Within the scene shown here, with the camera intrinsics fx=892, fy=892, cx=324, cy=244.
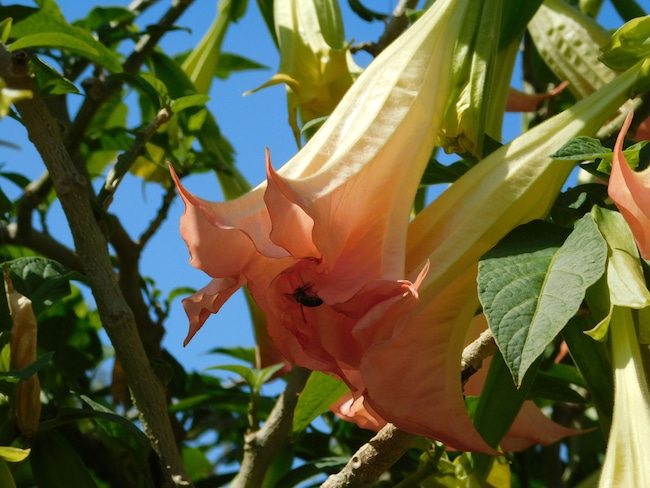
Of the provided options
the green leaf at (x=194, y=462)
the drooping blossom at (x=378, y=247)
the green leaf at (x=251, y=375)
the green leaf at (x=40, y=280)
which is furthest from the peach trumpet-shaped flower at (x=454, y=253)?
the green leaf at (x=194, y=462)

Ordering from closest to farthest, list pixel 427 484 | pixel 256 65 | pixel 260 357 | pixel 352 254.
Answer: pixel 352 254
pixel 427 484
pixel 260 357
pixel 256 65

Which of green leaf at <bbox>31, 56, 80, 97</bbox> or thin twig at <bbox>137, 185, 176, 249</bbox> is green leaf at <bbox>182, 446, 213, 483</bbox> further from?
green leaf at <bbox>31, 56, 80, 97</bbox>

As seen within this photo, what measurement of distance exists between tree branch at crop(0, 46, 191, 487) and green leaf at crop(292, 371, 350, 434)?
0.66 feet

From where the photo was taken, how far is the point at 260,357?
1.53 meters

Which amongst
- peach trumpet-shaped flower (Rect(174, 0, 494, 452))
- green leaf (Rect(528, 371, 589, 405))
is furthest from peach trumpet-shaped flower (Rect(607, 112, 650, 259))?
green leaf (Rect(528, 371, 589, 405))

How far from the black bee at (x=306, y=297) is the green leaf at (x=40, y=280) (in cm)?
41

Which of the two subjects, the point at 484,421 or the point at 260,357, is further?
the point at 260,357

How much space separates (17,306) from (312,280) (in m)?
0.36

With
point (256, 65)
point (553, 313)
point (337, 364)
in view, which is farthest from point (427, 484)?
point (256, 65)

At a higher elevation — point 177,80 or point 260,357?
point 177,80

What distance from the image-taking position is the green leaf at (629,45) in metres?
0.91

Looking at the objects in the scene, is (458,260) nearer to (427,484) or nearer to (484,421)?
(484,421)

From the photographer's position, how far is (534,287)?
678 mm

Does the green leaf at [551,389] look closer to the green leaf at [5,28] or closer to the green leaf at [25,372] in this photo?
the green leaf at [25,372]
